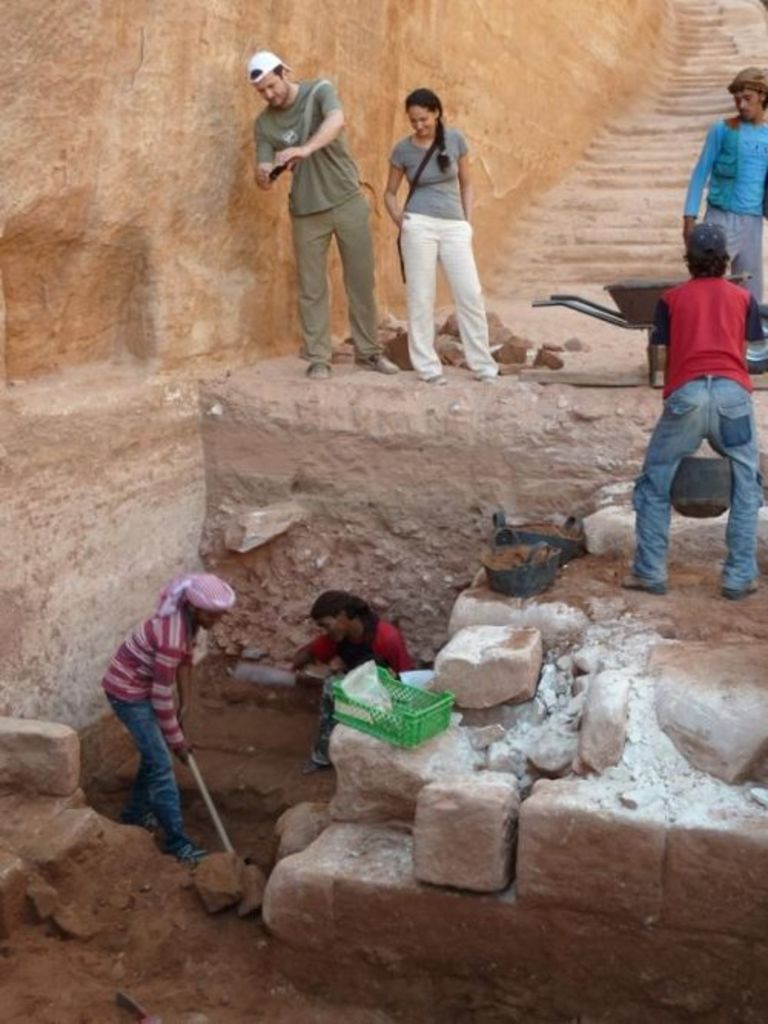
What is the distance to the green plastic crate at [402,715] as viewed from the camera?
5.01 metres

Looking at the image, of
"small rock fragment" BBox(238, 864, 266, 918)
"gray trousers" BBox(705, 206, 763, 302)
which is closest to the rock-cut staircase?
"gray trousers" BBox(705, 206, 763, 302)

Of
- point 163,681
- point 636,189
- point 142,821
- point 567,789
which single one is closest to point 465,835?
point 567,789

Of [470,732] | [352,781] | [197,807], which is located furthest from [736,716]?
[197,807]

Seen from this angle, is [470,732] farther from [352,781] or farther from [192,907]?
[192,907]

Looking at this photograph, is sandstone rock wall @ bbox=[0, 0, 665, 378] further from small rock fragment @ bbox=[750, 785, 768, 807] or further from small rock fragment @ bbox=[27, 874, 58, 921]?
small rock fragment @ bbox=[750, 785, 768, 807]

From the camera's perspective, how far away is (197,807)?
6.75 meters

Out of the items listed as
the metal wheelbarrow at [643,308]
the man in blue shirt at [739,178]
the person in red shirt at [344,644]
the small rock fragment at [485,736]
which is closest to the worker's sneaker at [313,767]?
the person in red shirt at [344,644]

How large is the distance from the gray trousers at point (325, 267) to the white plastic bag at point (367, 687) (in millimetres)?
2961

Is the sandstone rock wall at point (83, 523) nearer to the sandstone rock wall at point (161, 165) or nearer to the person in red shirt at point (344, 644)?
the sandstone rock wall at point (161, 165)

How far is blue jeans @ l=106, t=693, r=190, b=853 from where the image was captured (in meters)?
6.03

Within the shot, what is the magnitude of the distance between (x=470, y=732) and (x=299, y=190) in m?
3.77

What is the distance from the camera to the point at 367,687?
5.38m

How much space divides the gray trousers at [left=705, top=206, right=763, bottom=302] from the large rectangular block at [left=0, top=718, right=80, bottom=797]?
4.39 metres

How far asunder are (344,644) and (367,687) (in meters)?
1.30
